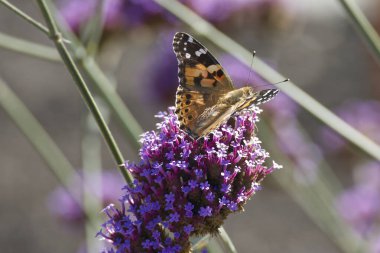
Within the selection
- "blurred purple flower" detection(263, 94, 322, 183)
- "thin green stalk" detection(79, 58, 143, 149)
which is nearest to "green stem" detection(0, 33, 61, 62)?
"thin green stalk" detection(79, 58, 143, 149)

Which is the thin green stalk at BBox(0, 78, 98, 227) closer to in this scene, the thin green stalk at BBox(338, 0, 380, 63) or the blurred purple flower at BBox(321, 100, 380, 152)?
the thin green stalk at BBox(338, 0, 380, 63)

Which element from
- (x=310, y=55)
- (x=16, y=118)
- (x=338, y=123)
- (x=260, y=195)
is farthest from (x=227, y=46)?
(x=310, y=55)

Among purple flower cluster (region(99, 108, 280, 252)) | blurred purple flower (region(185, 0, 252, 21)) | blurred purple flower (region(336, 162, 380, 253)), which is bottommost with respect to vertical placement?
purple flower cluster (region(99, 108, 280, 252))

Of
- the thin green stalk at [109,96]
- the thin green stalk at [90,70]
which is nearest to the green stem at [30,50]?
the thin green stalk at [90,70]

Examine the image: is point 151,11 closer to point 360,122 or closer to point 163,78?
point 163,78

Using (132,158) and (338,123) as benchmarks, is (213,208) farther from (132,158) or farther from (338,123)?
(132,158)

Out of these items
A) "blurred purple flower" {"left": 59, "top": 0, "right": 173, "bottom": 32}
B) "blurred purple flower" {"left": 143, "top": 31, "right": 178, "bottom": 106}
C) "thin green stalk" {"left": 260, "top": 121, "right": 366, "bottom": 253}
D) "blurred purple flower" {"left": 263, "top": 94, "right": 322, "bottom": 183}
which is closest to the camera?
"thin green stalk" {"left": 260, "top": 121, "right": 366, "bottom": 253}

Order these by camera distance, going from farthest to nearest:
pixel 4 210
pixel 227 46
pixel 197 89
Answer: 1. pixel 4 210
2. pixel 227 46
3. pixel 197 89
